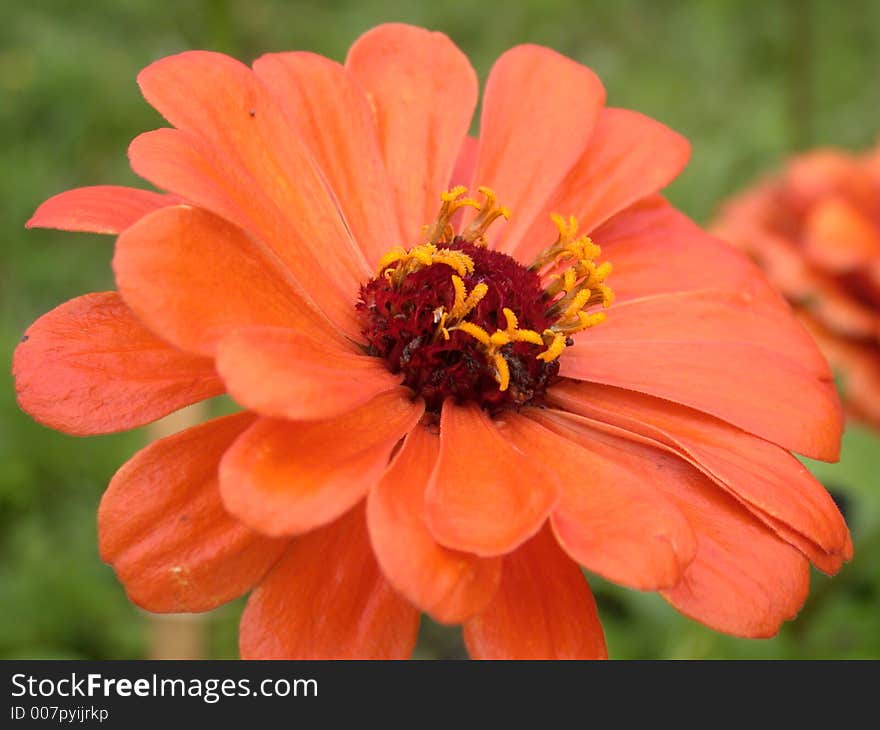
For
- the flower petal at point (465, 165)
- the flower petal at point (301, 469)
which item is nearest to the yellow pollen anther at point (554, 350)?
the flower petal at point (301, 469)

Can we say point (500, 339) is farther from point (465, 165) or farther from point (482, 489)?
point (465, 165)

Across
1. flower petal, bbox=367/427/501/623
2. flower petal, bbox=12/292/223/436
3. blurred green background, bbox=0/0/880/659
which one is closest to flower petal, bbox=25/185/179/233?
flower petal, bbox=12/292/223/436

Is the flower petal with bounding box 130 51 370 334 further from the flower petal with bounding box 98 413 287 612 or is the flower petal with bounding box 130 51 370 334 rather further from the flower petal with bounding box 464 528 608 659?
the flower petal with bounding box 464 528 608 659

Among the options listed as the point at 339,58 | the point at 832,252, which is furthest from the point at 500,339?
the point at 339,58

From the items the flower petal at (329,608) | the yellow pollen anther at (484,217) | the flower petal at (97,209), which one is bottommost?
the flower petal at (329,608)

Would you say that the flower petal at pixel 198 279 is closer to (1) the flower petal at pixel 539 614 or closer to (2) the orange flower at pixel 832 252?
(1) the flower petal at pixel 539 614

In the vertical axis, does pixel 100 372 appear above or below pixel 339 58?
above

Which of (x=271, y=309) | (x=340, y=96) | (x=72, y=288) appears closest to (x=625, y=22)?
(x=72, y=288)
